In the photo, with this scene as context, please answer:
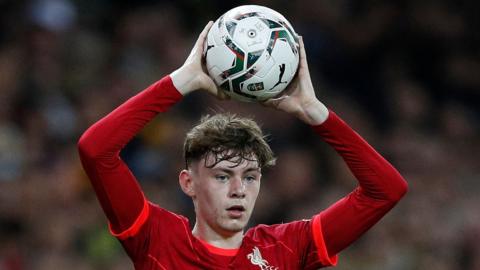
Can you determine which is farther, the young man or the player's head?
the player's head

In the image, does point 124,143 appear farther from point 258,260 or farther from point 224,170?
point 258,260

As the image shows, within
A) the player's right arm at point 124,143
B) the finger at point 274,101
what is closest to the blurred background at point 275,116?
the player's right arm at point 124,143

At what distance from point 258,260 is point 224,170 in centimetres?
43

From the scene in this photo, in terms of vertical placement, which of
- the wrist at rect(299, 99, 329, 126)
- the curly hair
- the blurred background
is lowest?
the blurred background

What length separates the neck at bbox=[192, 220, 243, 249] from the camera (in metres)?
4.67

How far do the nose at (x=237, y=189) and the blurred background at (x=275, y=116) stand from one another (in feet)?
12.1

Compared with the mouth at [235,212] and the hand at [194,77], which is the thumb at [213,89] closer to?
the hand at [194,77]

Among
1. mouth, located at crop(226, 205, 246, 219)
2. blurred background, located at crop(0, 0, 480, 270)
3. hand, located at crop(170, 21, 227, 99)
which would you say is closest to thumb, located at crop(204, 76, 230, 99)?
hand, located at crop(170, 21, 227, 99)

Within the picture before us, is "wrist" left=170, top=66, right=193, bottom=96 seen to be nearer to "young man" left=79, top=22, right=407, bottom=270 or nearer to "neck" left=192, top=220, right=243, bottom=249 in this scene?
"young man" left=79, top=22, right=407, bottom=270

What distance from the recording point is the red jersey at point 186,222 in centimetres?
437

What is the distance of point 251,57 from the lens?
4.50m

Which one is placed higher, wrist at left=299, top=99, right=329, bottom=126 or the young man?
wrist at left=299, top=99, right=329, bottom=126

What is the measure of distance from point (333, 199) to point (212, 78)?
4489 millimetres

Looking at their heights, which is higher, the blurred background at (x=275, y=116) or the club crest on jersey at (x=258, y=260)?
the club crest on jersey at (x=258, y=260)
